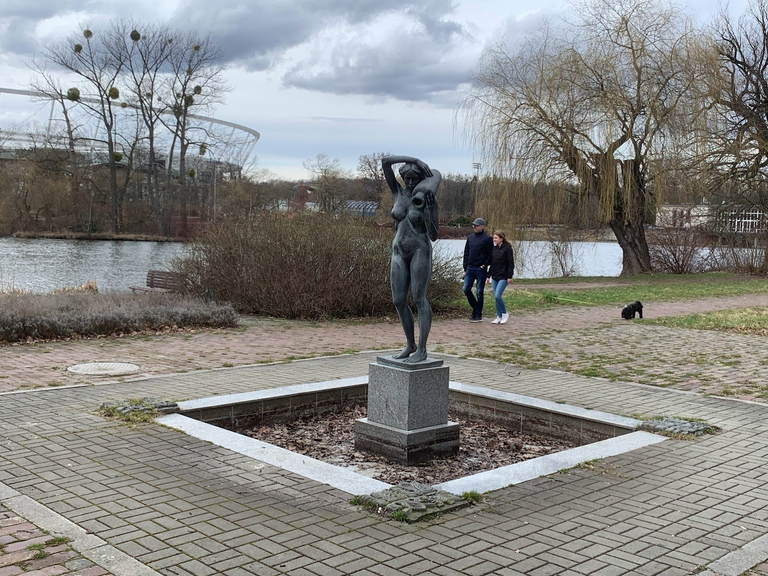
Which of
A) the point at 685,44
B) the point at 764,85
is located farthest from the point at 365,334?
the point at 764,85

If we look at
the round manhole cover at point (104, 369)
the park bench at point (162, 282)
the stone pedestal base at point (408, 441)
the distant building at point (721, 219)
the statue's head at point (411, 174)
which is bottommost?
the stone pedestal base at point (408, 441)

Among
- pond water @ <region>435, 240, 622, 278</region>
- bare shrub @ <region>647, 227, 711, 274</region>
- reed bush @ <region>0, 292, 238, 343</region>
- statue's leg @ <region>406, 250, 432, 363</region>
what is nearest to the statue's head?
statue's leg @ <region>406, 250, 432, 363</region>

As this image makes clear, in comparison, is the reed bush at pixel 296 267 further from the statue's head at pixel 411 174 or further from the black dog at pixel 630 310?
the statue's head at pixel 411 174

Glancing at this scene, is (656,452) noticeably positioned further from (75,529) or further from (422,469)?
(75,529)

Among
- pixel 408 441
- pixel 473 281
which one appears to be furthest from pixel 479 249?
pixel 408 441

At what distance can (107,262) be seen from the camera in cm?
3058

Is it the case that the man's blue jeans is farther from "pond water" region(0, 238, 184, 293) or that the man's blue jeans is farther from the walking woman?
"pond water" region(0, 238, 184, 293)

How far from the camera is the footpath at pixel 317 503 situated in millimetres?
3924

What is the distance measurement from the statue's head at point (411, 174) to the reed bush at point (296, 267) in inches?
354

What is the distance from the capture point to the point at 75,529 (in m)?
4.20

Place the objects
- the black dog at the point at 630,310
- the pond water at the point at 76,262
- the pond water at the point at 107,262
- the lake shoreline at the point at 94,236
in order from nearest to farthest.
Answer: the black dog at the point at 630,310, the pond water at the point at 76,262, the pond water at the point at 107,262, the lake shoreline at the point at 94,236

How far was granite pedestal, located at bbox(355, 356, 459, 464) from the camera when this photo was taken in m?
6.21

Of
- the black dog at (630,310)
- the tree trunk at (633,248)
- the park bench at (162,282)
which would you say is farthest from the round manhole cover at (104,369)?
the tree trunk at (633,248)

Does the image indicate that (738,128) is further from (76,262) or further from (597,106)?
(76,262)
